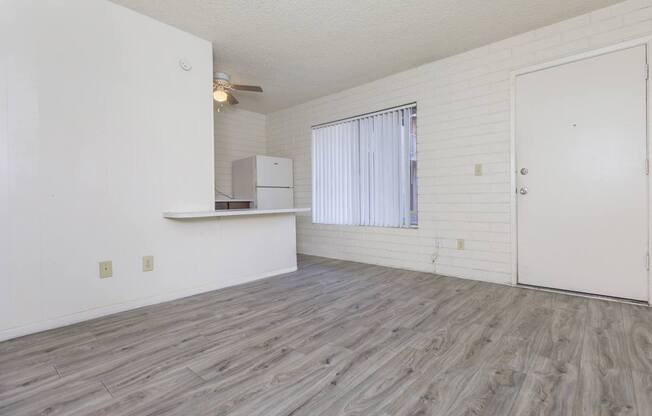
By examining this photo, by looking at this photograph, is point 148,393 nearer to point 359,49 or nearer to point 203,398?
point 203,398

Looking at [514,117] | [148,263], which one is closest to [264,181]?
[148,263]

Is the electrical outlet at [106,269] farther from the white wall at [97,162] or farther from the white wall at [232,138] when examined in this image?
the white wall at [232,138]

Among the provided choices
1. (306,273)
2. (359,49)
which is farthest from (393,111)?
(306,273)

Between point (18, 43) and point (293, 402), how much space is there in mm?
2783

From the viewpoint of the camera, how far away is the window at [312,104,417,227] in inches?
156

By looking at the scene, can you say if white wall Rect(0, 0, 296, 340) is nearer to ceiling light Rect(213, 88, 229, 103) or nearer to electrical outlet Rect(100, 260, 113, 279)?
electrical outlet Rect(100, 260, 113, 279)

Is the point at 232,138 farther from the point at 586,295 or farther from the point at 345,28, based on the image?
the point at 586,295

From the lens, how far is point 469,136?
339 cm

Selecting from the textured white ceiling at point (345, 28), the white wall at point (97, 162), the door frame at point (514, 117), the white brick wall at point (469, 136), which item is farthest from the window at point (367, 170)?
the white wall at point (97, 162)

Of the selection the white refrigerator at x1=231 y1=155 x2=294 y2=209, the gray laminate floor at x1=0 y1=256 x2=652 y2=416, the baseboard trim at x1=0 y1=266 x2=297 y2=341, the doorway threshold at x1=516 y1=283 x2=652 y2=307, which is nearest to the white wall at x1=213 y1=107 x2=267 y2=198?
the white refrigerator at x1=231 y1=155 x2=294 y2=209

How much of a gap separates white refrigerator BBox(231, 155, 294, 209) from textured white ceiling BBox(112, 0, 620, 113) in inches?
52.3

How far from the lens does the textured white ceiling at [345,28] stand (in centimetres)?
259

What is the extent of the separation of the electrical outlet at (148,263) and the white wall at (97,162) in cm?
5

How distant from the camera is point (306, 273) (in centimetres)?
379
